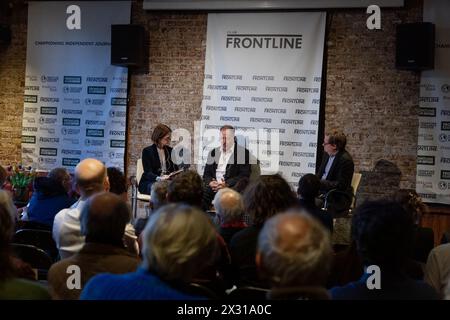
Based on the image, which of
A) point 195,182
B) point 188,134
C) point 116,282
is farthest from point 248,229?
→ point 188,134

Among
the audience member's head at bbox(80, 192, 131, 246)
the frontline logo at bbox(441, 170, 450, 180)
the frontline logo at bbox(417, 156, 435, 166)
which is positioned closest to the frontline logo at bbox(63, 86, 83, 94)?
the frontline logo at bbox(417, 156, 435, 166)

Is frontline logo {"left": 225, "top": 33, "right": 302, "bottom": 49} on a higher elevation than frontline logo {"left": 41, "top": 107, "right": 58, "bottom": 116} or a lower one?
higher

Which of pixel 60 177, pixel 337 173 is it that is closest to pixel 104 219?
pixel 60 177

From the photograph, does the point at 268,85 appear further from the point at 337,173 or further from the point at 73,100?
the point at 73,100

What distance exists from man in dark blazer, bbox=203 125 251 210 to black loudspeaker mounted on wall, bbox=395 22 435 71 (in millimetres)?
2200

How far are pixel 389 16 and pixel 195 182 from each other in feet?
16.2

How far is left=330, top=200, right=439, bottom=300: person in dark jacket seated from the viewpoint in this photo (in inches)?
93.6

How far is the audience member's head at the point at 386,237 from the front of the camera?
2441 mm

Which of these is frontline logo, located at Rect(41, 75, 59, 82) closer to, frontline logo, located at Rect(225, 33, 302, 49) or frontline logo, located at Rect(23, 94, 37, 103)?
frontline logo, located at Rect(23, 94, 37, 103)

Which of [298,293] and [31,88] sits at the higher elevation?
[31,88]

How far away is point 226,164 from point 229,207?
3888 millimetres

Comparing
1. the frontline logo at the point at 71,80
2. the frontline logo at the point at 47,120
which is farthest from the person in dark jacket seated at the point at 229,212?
the frontline logo at the point at 47,120

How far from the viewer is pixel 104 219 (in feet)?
8.79

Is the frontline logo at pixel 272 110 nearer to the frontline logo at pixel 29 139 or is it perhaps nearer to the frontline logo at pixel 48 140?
the frontline logo at pixel 48 140
